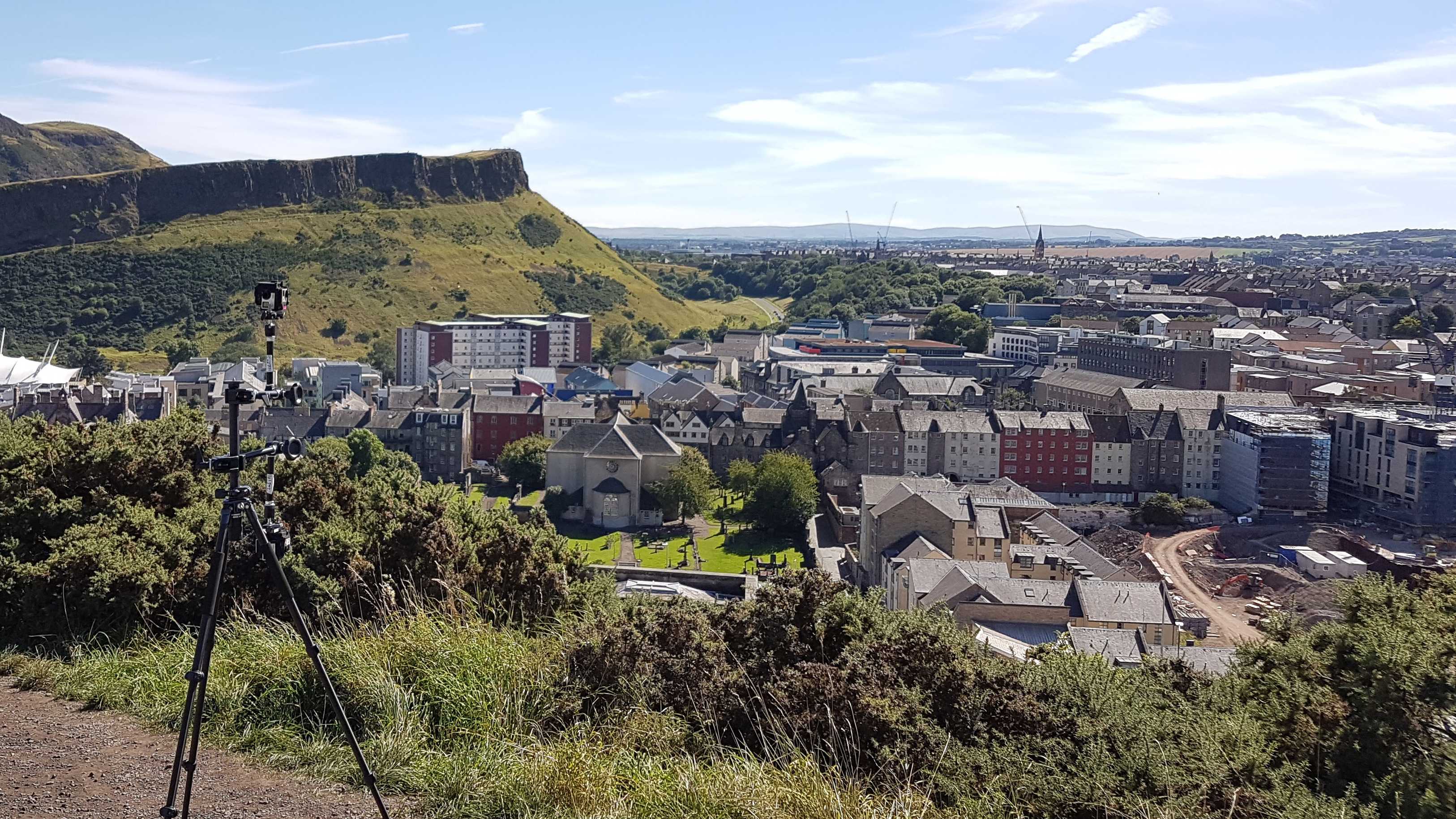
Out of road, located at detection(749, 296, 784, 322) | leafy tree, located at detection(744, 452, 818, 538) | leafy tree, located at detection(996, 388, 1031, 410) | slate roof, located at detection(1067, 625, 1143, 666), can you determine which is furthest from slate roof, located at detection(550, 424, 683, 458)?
road, located at detection(749, 296, 784, 322)

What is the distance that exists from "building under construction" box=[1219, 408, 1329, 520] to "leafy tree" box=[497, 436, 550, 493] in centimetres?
1617

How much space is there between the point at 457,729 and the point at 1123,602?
13.8 meters

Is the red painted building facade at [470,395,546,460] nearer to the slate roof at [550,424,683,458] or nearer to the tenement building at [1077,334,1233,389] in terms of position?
the slate roof at [550,424,683,458]

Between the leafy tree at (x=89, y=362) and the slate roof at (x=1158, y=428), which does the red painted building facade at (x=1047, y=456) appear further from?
the leafy tree at (x=89, y=362)

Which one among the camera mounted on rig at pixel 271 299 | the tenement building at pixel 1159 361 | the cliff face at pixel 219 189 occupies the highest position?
the cliff face at pixel 219 189

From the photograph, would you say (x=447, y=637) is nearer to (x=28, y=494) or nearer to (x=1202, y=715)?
(x=1202, y=715)

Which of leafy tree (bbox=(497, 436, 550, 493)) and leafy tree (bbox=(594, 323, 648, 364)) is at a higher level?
leafy tree (bbox=(594, 323, 648, 364))

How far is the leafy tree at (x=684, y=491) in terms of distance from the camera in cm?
2547

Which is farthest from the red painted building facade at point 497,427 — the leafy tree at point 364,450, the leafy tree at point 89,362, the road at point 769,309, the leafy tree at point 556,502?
the road at point 769,309

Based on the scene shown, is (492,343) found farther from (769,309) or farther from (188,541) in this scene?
(188,541)

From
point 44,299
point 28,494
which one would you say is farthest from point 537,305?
point 28,494

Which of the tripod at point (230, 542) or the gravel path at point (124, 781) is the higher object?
the tripod at point (230, 542)

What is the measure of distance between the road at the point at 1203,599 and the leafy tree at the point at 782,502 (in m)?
7.00

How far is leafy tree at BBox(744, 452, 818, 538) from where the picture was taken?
82.2 feet
